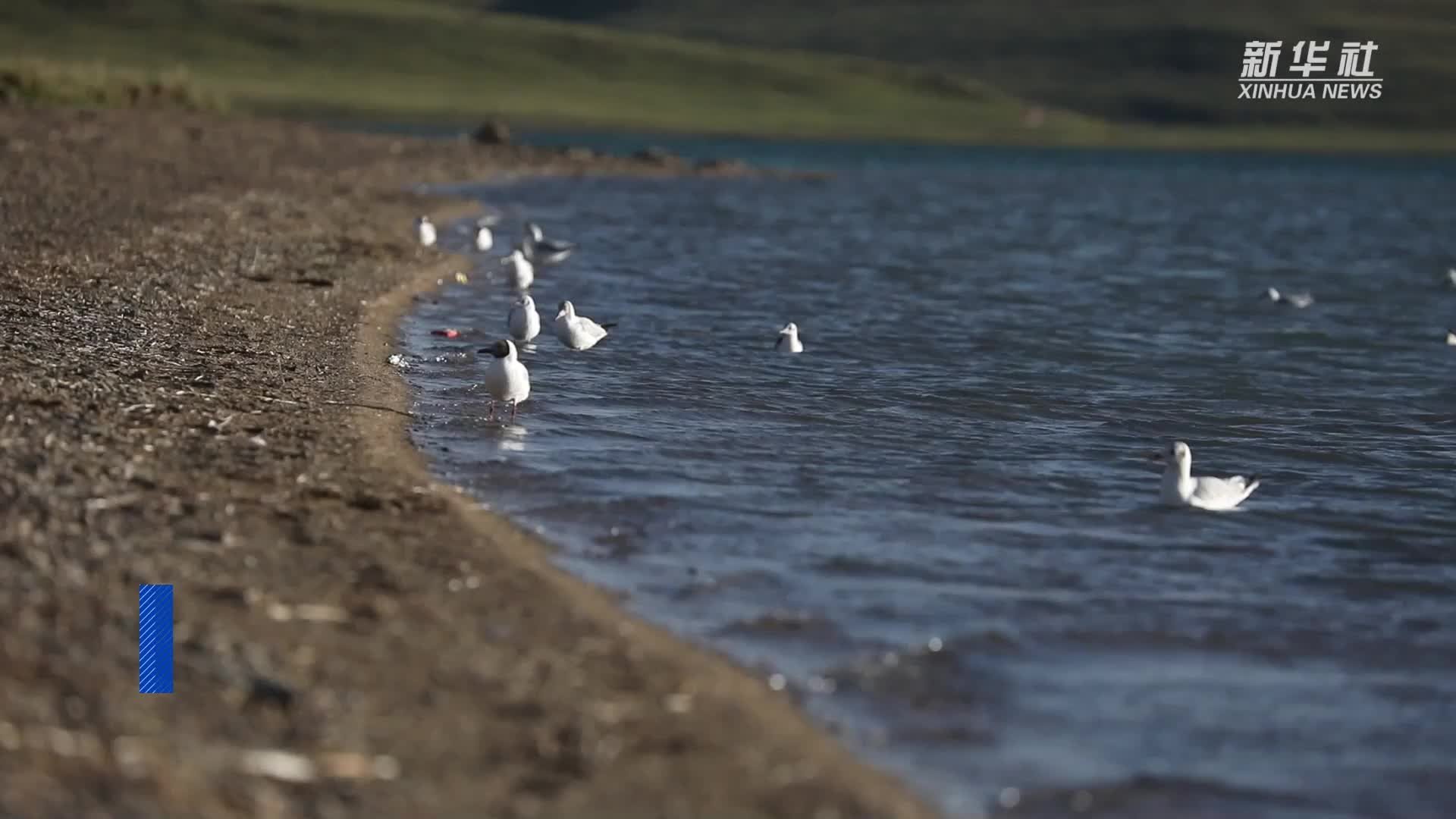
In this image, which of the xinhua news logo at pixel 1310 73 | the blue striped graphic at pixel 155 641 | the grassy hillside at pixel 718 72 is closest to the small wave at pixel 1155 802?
the blue striped graphic at pixel 155 641

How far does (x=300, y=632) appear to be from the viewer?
816cm

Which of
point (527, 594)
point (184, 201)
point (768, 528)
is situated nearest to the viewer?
point (527, 594)

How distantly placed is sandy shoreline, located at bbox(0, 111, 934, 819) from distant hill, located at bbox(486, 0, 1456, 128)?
373 feet

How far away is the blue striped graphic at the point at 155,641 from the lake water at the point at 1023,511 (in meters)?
2.61

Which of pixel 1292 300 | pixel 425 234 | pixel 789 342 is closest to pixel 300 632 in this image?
pixel 789 342

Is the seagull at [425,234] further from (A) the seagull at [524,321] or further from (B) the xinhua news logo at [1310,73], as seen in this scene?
(B) the xinhua news logo at [1310,73]

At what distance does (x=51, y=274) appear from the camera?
17.8m

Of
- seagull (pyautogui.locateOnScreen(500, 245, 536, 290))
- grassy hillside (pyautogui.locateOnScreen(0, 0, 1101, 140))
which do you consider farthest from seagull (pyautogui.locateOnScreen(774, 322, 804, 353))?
grassy hillside (pyautogui.locateOnScreen(0, 0, 1101, 140))

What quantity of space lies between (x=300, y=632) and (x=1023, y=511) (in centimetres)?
566

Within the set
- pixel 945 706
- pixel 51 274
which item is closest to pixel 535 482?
pixel 945 706

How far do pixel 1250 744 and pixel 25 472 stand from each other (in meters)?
6.03

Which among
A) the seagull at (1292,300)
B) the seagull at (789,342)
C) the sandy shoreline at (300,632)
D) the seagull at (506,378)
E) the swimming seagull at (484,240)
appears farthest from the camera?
the swimming seagull at (484,240)

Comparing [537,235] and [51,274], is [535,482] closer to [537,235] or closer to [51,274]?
[51,274]

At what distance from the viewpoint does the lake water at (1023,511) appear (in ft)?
26.9
